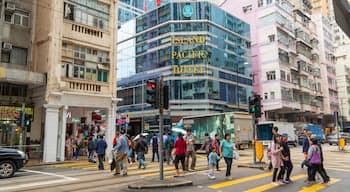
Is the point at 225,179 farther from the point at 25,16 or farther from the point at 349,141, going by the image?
the point at 349,141

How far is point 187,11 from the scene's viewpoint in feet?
147

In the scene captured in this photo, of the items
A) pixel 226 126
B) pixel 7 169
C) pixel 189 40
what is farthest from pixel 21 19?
pixel 189 40

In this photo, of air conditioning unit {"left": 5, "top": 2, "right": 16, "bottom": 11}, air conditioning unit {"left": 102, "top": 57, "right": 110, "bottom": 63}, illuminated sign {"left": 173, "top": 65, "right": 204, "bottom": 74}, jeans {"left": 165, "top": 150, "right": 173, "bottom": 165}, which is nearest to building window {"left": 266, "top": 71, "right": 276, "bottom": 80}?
illuminated sign {"left": 173, "top": 65, "right": 204, "bottom": 74}

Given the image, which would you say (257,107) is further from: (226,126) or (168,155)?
(226,126)

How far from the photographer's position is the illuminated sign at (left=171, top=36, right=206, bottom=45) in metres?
43.5

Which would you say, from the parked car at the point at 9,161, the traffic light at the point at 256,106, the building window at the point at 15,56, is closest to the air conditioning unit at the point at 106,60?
the building window at the point at 15,56

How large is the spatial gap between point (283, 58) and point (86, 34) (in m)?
34.8

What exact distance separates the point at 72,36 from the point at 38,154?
843cm

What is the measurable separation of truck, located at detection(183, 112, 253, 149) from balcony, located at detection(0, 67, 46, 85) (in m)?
14.1

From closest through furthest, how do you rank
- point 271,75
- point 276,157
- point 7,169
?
point 276,157
point 7,169
point 271,75

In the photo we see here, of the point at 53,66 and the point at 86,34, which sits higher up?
the point at 86,34

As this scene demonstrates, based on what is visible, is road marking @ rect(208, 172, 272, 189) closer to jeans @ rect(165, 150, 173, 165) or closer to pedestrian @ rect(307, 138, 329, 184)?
pedestrian @ rect(307, 138, 329, 184)

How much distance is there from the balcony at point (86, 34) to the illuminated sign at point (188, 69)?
20360 millimetres

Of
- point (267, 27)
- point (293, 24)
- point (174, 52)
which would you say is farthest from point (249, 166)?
point (293, 24)
